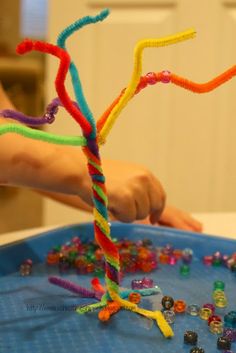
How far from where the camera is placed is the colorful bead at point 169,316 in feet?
1.55

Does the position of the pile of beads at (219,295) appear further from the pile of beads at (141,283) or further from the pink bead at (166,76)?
the pink bead at (166,76)

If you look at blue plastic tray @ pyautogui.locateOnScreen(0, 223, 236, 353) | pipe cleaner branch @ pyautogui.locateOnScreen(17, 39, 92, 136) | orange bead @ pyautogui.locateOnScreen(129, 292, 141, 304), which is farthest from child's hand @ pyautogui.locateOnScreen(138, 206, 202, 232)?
pipe cleaner branch @ pyautogui.locateOnScreen(17, 39, 92, 136)

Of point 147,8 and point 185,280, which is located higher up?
point 147,8

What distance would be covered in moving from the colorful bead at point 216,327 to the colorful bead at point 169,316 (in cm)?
3

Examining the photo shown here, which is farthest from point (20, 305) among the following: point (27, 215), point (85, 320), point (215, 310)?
point (27, 215)

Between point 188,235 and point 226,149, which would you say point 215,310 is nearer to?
point 188,235

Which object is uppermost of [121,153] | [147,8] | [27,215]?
[147,8]

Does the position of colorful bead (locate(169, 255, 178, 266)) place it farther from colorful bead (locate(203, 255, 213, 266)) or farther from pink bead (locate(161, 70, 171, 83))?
pink bead (locate(161, 70, 171, 83))

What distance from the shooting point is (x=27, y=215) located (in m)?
2.48

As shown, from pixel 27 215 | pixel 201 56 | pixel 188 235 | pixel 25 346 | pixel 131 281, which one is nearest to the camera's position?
pixel 25 346

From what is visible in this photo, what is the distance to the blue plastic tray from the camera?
0.43 m

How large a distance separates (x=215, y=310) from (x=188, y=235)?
22 centimetres

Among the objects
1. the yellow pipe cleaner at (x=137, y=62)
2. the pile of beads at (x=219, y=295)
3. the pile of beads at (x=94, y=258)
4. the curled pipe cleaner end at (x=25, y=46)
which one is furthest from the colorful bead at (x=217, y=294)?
the curled pipe cleaner end at (x=25, y=46)

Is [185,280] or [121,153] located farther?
[121,153]
